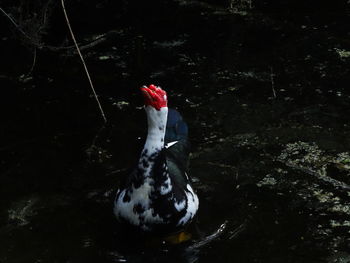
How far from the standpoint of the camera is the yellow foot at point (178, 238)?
421cm

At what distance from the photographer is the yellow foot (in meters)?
4.21

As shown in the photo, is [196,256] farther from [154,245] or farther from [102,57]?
[102,57]

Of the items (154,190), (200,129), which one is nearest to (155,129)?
(154,190)

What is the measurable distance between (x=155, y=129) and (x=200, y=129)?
1.60 meters

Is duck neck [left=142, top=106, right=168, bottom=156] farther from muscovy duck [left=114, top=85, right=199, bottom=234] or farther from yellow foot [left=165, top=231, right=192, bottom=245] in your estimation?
yellow foot [left=165, top=231, right=192, bottom=245]

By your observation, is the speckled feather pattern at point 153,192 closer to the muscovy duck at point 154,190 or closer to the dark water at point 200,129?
the muscovy duck at point 154,190

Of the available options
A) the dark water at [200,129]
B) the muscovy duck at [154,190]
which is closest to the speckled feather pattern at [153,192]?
the muscovy duck at [154,190]

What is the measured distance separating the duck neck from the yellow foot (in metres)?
0.55

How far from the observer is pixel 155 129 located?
4.10 meters

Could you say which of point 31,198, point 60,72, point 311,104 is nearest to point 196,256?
point 31,198

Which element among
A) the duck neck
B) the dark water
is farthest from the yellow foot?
the duck neck

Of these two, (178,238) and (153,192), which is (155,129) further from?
(178,238)

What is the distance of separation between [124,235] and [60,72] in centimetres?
298

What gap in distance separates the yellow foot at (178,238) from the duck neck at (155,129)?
0.55m
